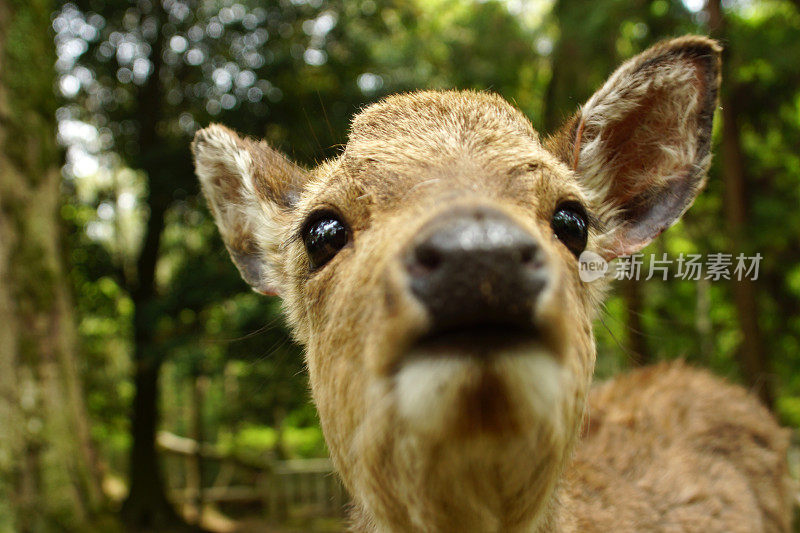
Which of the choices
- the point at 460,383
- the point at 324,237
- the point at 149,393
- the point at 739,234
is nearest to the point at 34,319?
the point at 324,237

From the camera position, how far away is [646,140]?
3.33 metres

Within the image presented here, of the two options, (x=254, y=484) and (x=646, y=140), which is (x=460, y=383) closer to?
(x=646, y=140)

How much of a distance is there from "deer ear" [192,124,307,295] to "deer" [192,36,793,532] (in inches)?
0.5

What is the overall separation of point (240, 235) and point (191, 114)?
9.52 metres

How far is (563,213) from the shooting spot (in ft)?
8.04

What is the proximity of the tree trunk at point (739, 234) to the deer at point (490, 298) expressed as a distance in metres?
3.29

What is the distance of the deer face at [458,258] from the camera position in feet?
5.01

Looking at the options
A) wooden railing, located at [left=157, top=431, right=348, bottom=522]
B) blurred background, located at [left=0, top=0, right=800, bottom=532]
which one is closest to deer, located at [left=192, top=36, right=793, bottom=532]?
Answer: blurred background, located at [left=0, top=0, right=800, bottom=532]

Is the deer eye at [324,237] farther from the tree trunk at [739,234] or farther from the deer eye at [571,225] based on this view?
the tree trunk at [739,234]

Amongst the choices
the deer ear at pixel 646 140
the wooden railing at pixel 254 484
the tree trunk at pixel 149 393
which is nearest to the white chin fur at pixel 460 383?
the deer ear at pixel 646 140

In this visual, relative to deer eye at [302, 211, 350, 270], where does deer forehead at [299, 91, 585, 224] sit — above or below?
above

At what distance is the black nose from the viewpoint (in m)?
1.48

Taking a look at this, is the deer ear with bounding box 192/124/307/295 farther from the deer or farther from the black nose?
the black nose

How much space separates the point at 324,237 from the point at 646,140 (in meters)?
2.01
